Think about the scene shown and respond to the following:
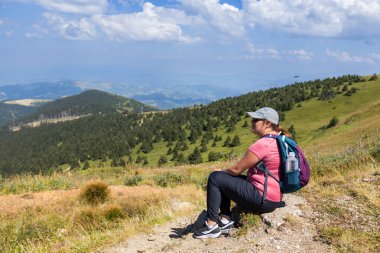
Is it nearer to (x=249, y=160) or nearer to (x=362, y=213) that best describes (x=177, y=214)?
(x=249, y=160)

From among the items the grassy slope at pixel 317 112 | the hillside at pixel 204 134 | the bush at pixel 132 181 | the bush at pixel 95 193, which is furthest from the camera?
the hillside at pixel 204 134

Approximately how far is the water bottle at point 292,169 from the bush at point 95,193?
24.9ft

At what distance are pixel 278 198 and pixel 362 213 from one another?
1.62 metres

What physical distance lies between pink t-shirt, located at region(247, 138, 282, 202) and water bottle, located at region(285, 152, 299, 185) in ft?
0.55

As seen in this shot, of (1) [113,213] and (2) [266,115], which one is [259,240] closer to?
(2) [266,115]

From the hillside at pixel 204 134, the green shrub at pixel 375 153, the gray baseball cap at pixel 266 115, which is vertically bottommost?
the hillside at pixel 204 134

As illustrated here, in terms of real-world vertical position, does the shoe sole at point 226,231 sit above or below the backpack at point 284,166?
below

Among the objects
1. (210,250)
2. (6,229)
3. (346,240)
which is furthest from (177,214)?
(6,229)

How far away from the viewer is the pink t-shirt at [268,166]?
18.5ft

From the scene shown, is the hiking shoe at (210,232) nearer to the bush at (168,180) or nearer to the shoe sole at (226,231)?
the shoe sole at (226,231)

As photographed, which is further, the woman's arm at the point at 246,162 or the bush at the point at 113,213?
the bush at the point at 113,213

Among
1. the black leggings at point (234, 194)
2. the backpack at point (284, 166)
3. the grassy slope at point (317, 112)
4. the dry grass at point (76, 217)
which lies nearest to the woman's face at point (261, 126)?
the backpack at point (284, 166)

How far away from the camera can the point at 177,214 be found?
761 cm

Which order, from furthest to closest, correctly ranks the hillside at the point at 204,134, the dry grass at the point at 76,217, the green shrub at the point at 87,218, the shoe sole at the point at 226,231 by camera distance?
1. the hillside at the point at 204,134
2. the green shrub at the point at 87,218
3. the dry grass at the point at 76,217
4. the shoe sole at the point at 226,231
